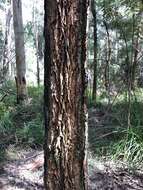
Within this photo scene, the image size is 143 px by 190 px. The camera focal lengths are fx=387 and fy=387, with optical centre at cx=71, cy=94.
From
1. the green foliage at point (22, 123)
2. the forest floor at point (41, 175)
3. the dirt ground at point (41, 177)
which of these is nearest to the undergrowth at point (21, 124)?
the green foliage at point (22, 123)

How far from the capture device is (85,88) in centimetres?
320

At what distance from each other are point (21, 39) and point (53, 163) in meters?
7.10

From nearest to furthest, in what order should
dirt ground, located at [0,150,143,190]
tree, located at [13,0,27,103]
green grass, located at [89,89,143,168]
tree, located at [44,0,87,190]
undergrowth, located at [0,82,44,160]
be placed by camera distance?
tree, located at [44,0,87,190]
dirt ground, located at [0,150,143,190]
green grass, located at [89,89,143,168]
undergrowth, located at [0,82,44,160]
tree, located at [13,0,27,103]

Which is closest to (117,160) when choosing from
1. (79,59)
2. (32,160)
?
(32,160)

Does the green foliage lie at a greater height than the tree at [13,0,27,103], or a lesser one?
lesser

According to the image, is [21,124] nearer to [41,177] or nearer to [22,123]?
[22,123]

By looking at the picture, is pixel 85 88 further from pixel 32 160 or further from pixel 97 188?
pixel 32 160

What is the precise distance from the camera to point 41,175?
5344 millimetres

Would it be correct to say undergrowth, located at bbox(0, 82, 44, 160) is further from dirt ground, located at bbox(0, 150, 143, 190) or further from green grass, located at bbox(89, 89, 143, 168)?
green grass, located at bbox(89, 89, 143, 168)

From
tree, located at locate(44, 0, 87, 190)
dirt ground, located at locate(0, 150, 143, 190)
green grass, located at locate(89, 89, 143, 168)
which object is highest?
tree, located at locate(44, 0, 87, 190)

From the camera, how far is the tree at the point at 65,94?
3.10 metres

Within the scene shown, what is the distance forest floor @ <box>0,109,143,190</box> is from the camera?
512 centimetres

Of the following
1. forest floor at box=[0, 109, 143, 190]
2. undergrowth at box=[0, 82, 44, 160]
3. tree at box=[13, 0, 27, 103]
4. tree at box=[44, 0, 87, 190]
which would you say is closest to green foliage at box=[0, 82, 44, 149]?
undergrowth at box=[0, 82, 44, 160]

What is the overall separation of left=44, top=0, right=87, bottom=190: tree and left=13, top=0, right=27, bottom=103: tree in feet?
22.4
